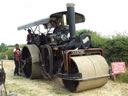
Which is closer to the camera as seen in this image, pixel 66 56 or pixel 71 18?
pixel 66 56

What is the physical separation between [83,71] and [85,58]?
407mm

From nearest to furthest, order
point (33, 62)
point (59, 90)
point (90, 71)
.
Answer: point (90, 71), point (59, 90), point (33, 62)

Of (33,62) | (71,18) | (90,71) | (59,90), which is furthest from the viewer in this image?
(33,62)

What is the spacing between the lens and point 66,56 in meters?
4.11

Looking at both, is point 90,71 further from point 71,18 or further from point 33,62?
point 33,62

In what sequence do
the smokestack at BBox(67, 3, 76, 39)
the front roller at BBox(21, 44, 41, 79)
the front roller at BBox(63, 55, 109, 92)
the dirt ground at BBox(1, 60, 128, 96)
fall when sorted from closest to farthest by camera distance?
1. the front roller at BBox(63, 55, 109, 92)
2. the dirt ground at BBox(1, 60, 128, 96)
3. the smokestack at BBox(67, 3, 76, 39)
4. the front roller at BBox(21, 44, 41, 79)

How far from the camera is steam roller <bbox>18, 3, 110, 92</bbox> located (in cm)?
396

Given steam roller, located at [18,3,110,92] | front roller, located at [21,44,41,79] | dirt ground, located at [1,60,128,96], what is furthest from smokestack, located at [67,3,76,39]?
front roller, located at [21,44,41,79]

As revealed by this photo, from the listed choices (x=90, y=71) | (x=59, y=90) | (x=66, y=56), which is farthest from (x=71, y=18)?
(x=59, y=90)

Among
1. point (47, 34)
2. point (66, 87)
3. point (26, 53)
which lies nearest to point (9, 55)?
point (26, 53)

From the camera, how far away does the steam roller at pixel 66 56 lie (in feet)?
13.0

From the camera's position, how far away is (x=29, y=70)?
618 cm

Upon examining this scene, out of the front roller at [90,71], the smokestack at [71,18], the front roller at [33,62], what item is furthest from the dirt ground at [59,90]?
the smokestack at [71,18]

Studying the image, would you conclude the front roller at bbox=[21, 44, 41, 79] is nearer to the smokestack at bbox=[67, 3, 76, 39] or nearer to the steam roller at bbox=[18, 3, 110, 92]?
the steam roller at bbox=[18, 3, 110, 92]
